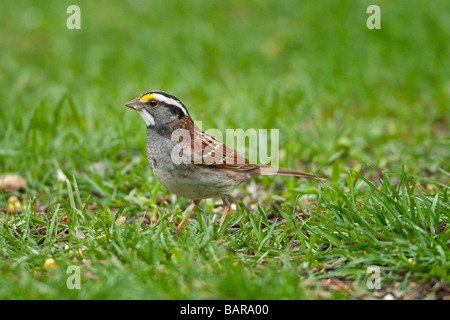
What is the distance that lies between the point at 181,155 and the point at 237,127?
2376 millimetres

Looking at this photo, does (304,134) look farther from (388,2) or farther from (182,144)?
(388,2)

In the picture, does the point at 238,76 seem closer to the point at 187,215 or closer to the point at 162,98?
the point at 162,98

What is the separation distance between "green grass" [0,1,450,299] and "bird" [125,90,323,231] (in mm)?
284

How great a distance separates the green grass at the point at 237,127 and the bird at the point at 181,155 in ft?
0.93

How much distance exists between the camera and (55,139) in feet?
22.6

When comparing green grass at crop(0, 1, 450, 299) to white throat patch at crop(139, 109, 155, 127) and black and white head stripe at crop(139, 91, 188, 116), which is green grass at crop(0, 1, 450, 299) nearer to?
white throat patch at crop(139, 109, 155, 127)

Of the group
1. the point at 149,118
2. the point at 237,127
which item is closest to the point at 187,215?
the point at 149,118

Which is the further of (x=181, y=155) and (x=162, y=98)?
(x=162, y=98)

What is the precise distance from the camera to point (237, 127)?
7164mm

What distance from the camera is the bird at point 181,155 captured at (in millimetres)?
4867

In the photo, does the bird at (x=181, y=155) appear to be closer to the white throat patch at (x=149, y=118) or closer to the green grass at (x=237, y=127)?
the white throat patch at (x=149, y=118)

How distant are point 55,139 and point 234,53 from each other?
3.85m

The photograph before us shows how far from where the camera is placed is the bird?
16.0 ft

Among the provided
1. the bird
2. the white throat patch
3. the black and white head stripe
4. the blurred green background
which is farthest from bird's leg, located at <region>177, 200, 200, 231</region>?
the blurred green background
